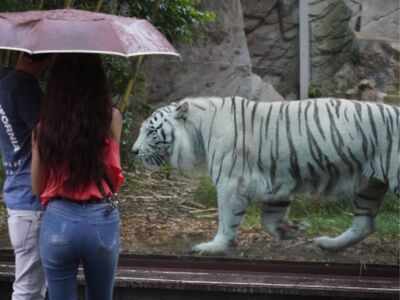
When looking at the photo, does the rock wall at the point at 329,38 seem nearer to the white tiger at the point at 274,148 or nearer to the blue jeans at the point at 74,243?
the white tiger at the point at 274,148

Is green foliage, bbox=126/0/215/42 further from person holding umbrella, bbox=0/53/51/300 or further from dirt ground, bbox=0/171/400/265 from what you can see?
person holding umbrella, bbox=0/53/51/300

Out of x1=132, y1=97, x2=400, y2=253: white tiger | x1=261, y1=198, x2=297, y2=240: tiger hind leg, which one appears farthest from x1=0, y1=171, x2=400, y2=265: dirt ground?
x1=132, y1=97, x2=400, y2=253: white tiger

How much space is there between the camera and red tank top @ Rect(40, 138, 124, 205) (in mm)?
3180

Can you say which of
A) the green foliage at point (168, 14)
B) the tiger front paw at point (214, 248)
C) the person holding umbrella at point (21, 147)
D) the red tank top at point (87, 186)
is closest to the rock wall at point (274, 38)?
the green foliage at point (168, 14)

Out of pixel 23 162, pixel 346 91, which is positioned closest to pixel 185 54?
pixel 346 91

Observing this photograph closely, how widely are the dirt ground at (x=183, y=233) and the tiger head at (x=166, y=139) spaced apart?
2.15ft

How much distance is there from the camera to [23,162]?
350 cm

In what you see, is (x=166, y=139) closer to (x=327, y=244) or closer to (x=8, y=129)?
(x=327, y=244)

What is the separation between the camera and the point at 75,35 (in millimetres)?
3141

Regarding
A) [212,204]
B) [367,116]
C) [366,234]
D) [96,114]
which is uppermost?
[96,114]

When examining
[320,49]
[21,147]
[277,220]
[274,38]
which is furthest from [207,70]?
[21,147]

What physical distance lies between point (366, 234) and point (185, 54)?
5047 mm

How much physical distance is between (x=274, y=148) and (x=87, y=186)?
7.33 ft

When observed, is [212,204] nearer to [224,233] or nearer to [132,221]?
[132,221]
